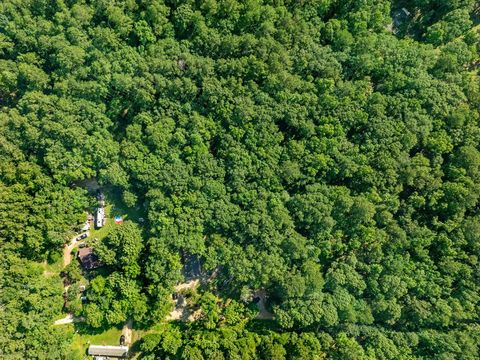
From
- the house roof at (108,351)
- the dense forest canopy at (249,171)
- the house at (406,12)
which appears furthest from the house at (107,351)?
the house at (406,12)

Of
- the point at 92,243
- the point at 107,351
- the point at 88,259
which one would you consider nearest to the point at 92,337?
the point at 107,351

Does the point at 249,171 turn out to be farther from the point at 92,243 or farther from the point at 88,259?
the point at 88,259

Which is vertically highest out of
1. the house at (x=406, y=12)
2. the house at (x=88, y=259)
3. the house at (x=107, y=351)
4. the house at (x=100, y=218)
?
the house at (x=406, y=12)

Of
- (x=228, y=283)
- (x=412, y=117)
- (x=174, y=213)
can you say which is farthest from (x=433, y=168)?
(x=174, y=213)

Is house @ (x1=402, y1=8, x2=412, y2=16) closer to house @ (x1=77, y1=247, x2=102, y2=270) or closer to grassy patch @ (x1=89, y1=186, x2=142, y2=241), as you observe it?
grassy patch @ (x1=89, y1=186, x2=142, y2=241)

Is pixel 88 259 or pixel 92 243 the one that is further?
pixel 88 259

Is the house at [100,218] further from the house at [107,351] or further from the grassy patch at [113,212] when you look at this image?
the house at [107,351]

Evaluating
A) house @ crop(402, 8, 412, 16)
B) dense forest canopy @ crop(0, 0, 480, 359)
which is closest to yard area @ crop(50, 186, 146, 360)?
dense forest canopy @ crop(0, 0, 480, 359)
